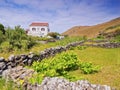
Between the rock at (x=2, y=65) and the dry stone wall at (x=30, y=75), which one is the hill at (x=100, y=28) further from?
the rock at (x=2, y=65)

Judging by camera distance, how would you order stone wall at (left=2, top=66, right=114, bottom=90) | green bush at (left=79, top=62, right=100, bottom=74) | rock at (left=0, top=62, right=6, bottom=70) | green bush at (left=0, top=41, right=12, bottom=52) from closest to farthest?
stone wall at (left=2, top=66, right=114, bottom=90) < rock at (left=0, top=62, right=6, bottom=70) < green bush at (left=79, top=62, right=100, bottom=74) < green bush at (left=0, top=41, right=12, bottom=52)

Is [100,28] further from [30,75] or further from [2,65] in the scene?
[30,75]

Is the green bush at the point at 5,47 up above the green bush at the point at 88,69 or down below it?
above

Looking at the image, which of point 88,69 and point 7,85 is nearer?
point 7,85

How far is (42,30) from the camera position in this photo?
79.5 meters

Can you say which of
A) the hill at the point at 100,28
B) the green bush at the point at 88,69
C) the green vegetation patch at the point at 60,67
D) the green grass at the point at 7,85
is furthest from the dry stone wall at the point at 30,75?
the hill at the point at 100,28

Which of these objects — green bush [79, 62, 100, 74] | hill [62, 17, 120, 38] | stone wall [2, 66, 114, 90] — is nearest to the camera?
stone wall [2, 66, 114, 90]

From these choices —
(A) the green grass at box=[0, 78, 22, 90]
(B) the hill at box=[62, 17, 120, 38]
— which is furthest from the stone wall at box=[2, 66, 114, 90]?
(B) the hill at box=[62, 17, 120, 38]

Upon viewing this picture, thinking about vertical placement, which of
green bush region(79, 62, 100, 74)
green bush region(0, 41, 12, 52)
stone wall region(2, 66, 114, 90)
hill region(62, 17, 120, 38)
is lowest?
green bush region(79, 62, 100, 74)

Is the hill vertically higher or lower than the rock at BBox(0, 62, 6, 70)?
higher

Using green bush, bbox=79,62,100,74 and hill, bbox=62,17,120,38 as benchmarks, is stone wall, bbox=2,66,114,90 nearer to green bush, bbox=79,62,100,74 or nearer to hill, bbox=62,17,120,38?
green bush, bbox=79,62,100,74

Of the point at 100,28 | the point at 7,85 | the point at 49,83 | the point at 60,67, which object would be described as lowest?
the point at 7,85

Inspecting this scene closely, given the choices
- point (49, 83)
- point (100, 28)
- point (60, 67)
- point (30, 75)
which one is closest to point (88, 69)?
point (60, 67)

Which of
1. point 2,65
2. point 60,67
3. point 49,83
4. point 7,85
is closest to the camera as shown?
point 49,83
